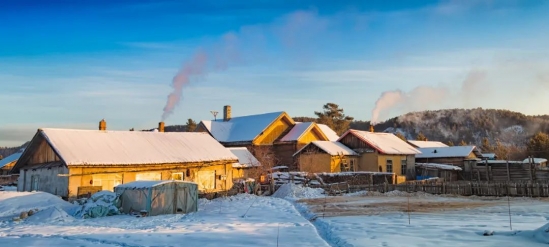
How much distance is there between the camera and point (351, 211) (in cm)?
2352

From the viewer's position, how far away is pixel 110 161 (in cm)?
2992

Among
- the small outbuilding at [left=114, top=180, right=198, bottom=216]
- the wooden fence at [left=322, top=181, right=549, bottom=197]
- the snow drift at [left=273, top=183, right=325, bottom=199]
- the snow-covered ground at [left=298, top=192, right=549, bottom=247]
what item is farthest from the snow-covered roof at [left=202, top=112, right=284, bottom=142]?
the small outbuilding at [left=114, top=180, right=198, bottom=216]

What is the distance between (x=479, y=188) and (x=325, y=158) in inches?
625

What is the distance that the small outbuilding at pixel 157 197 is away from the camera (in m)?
23.9

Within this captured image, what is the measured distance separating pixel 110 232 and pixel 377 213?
12.0 meters

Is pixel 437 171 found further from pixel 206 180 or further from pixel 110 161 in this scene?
pixel 110 161

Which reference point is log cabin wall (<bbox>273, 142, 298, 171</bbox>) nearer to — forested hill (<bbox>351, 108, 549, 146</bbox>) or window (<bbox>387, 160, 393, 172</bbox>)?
window (<bbox>387, 160, 393, 172</bbox>)

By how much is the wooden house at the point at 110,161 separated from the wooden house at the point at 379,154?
15.7 metres

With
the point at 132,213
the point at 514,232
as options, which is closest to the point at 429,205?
the point at 514,232

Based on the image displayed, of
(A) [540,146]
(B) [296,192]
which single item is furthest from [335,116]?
(B) [296,192]

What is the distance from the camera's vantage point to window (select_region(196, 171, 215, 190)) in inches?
1377

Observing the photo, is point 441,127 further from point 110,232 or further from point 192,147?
point 110,232

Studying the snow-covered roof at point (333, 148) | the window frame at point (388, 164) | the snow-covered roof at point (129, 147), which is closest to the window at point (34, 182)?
the snow-covered roof at point (129, 147)

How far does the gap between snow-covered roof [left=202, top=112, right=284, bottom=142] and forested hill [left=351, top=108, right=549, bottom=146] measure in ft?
316
